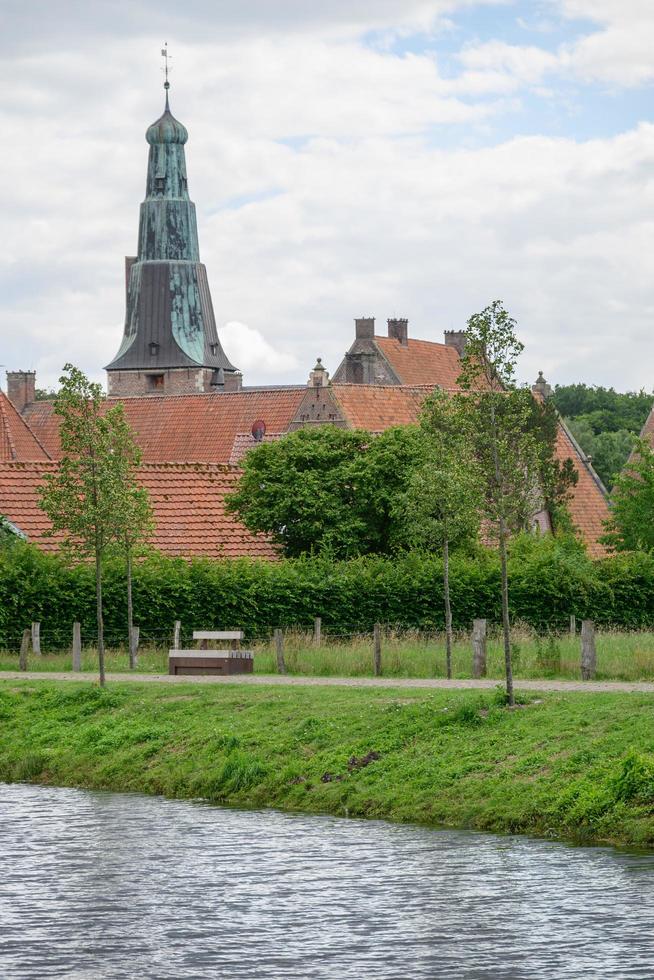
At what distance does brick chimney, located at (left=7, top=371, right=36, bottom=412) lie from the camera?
111 metres

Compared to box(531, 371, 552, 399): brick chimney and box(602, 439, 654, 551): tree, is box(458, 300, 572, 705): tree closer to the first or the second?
box(602, 439, 654, 551): tree

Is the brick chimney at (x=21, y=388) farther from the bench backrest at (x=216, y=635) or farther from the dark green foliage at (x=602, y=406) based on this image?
the bench backrest at (x=216, y=635)

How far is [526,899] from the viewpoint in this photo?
18.1 meters

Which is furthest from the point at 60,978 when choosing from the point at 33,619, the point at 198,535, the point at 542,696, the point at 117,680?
the point at 198,535

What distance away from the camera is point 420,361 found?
10625 centimetres

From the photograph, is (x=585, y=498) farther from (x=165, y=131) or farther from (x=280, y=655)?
(x=165, y=131)

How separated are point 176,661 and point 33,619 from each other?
6.11 m

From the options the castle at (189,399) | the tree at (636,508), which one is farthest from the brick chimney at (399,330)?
the tree at (636,508)

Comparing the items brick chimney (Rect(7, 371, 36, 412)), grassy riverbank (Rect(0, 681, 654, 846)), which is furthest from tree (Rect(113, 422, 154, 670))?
brick chimney (Rect(7, 371, 36, 412))

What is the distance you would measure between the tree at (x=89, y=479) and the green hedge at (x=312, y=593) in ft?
22.5

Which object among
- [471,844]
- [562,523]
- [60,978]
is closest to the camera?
[60,978]

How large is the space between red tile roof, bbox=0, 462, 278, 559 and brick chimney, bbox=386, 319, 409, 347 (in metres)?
55.4

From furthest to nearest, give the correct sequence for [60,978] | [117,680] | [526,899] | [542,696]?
1. [117,680]
2. [542,696]
3. [526,899]
4. [60,978]

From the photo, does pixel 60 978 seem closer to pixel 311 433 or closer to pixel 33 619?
pixel 33 619
